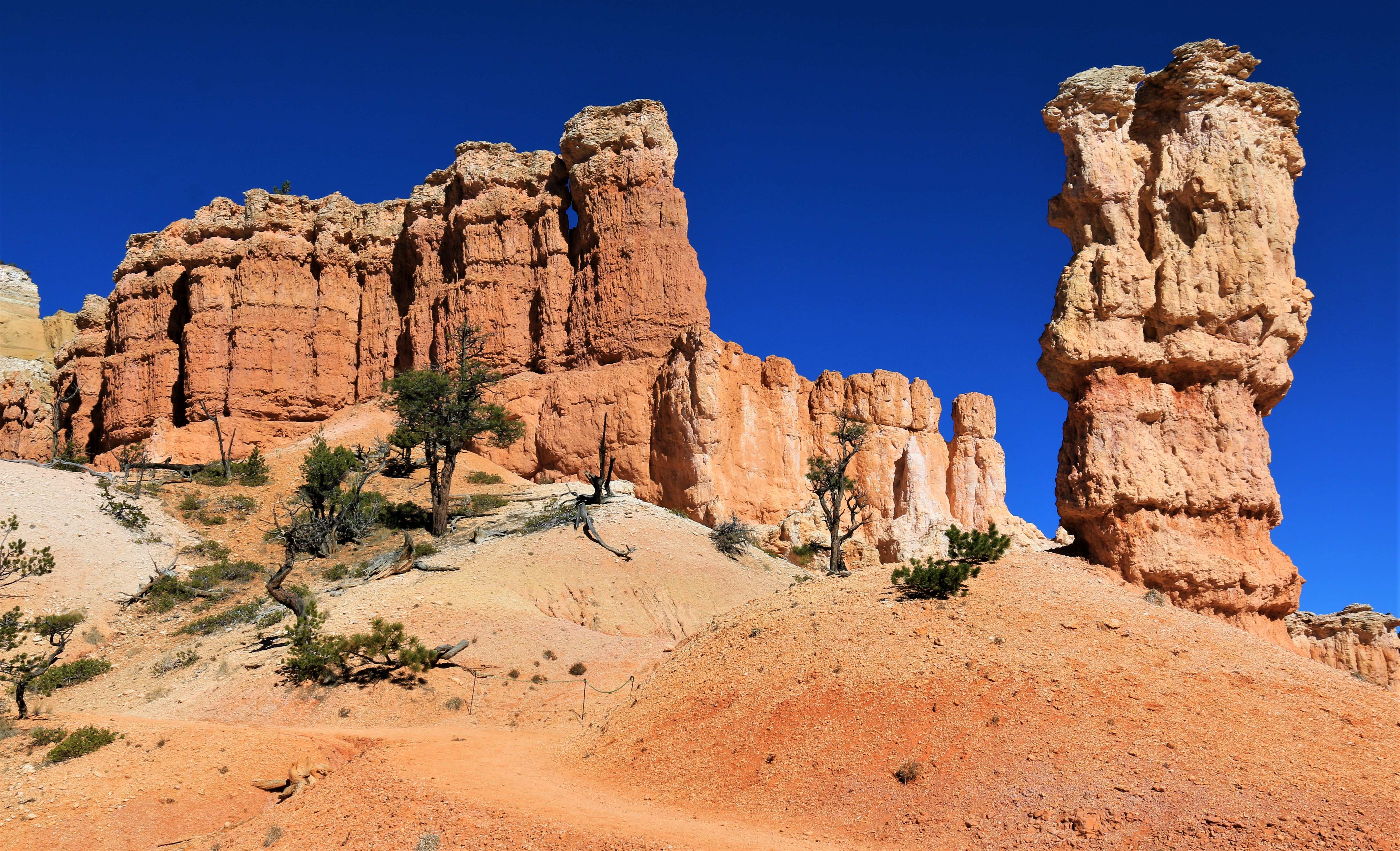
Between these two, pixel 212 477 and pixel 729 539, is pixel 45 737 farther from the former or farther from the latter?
pixel 212 477

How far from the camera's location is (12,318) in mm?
59688

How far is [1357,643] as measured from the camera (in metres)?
15.1

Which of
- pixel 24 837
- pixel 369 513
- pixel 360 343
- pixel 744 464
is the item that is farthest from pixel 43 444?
pixel 24 837

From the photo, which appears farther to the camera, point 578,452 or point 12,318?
point 12,318

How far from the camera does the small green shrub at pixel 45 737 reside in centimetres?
1037

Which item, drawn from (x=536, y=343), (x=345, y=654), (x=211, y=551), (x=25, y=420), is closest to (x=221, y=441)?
(x=211, y=551)

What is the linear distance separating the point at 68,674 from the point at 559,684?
870 centimetres

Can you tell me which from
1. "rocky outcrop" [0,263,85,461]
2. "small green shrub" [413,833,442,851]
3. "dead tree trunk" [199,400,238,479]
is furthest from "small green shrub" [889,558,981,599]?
"rocky outcrop" [0,263,85,461]

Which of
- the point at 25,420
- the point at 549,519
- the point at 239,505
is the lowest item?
the point at 549,519

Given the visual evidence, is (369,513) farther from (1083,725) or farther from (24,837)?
(1083,725)

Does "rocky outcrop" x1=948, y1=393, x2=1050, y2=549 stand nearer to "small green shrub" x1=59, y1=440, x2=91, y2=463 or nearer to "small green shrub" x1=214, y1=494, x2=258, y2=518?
"small green shrub" x1=214, y1=494, x2=258, y2=518

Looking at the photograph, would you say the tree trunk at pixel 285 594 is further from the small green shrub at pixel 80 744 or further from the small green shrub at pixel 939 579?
the small green shrub at pixel 939 579

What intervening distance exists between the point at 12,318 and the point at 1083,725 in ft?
243

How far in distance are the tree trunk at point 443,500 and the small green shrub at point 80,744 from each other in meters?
14.6
